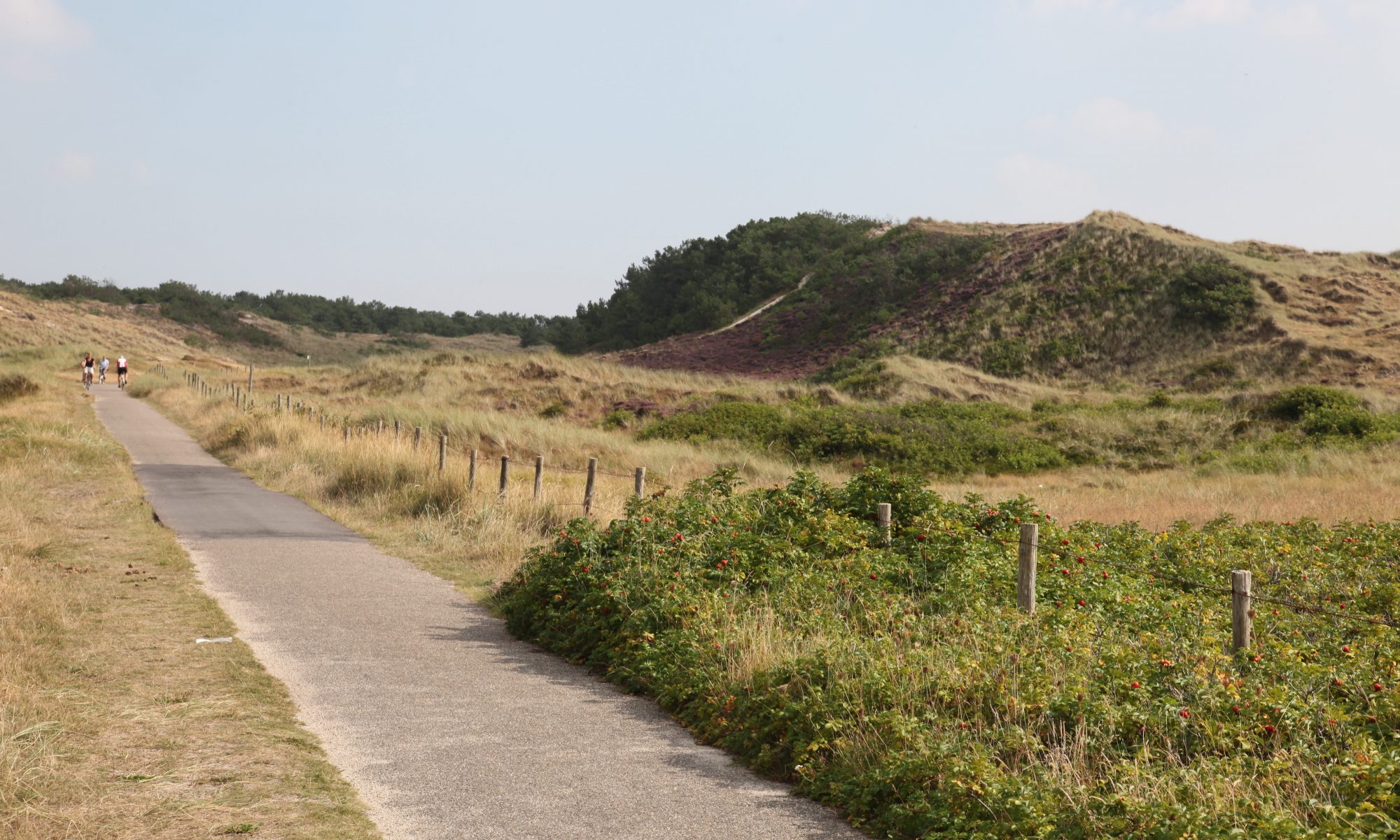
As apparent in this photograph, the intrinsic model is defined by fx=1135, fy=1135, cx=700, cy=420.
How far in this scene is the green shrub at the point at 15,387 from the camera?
4025 cm

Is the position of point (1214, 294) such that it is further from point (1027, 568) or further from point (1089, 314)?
point (1027, 568)

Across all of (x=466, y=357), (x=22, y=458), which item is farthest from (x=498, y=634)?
(x=466, y=357)

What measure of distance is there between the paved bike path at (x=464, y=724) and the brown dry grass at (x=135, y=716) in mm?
272

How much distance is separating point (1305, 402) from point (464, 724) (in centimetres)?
3232

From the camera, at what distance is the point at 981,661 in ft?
22.0

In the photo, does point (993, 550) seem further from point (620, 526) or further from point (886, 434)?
point (886, 434)

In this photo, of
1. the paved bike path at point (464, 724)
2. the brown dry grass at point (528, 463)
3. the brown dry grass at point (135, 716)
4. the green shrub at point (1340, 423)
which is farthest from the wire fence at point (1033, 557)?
the green shrub at point (1340, 423)

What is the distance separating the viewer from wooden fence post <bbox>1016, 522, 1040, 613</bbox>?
Result: 798cm

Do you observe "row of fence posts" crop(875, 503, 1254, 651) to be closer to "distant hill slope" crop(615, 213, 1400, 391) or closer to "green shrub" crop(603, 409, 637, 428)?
"green shrub" crop(603, 409, 637, 428)

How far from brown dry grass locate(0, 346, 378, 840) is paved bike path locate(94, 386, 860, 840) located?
0.89ft

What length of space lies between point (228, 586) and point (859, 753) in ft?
26.1

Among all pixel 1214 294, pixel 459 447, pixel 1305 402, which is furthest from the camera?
pixel 1214 294

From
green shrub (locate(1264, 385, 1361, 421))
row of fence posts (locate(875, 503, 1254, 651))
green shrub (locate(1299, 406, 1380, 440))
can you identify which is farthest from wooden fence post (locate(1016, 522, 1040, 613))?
green shrub (locate(1264, 385, 1361, 421))

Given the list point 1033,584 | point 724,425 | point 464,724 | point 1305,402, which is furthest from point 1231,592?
point 1305,402
